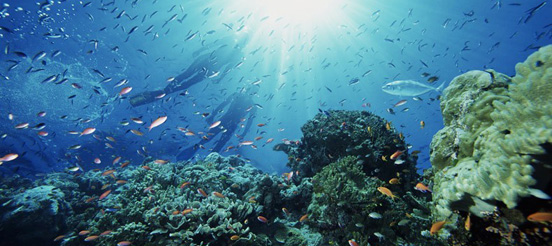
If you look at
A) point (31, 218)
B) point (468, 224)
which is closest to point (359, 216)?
point (468, 224)

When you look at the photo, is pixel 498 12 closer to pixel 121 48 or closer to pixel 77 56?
pixel 121 48

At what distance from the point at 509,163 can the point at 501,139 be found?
38 centimetres

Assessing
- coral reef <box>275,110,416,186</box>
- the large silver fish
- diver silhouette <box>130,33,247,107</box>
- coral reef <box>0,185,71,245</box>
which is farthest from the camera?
diver silhouette <box>130,33,247,107</box>

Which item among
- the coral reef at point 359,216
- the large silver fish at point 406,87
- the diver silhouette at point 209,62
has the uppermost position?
the diver silhouette at point 209,62

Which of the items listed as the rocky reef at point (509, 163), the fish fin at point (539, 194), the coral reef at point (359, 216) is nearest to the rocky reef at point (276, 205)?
the coral reef at point (359, 216)

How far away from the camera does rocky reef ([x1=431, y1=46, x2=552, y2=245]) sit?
7.40 ft

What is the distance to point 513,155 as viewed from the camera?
8.00ft

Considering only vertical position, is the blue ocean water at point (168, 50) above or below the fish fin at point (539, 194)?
above

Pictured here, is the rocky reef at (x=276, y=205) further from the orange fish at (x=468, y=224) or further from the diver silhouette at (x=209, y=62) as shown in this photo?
the diver silhouette at (x=209, y=62)

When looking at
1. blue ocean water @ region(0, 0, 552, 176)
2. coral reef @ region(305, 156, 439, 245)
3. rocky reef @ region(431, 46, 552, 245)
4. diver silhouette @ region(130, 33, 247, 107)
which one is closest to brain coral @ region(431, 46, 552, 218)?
rocky reef @ region(431, 46, 552, 245)

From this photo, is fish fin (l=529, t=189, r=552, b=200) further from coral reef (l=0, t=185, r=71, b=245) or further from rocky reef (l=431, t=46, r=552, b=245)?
coral reef (l=0, t=185, r=71, b=245)

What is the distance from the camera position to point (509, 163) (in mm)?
2447

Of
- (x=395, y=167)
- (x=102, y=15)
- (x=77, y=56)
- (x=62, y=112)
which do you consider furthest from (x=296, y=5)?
(x=62, y=112)

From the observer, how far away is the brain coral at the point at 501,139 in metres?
2.29
